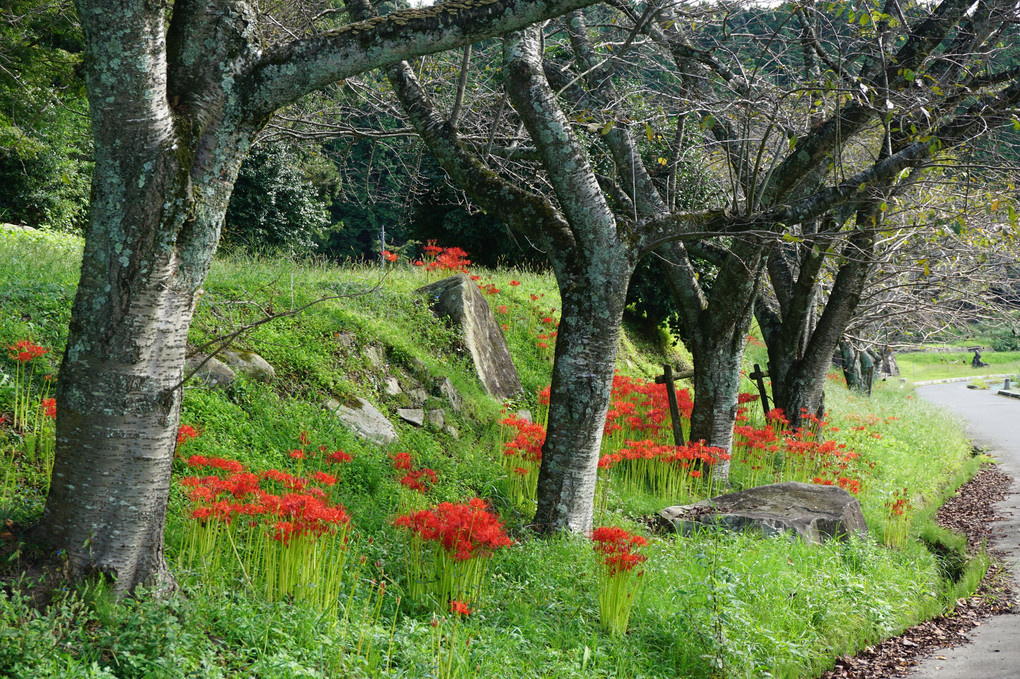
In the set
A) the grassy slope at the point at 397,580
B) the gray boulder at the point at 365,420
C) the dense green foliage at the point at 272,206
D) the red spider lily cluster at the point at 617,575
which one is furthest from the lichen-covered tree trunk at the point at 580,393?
the dense green foliage at the point at 272,206

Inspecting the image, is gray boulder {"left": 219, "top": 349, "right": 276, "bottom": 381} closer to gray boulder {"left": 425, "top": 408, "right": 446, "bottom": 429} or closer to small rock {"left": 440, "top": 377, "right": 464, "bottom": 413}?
gray boulder {"left": 425, "top": 408, "right": 446, "bottom": 429}

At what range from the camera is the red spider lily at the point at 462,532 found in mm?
4008

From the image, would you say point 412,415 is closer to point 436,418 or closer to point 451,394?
point 436,418

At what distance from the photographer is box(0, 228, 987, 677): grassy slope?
326 centimetres

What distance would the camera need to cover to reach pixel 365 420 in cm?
709

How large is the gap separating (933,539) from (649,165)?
7.14m

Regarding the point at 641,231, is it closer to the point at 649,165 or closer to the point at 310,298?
the point at 310,298

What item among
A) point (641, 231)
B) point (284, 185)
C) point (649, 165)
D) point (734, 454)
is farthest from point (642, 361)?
point (284, 185)

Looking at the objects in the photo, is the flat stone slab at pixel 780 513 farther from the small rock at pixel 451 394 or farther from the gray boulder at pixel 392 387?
the gray boulder at pixel 392 387

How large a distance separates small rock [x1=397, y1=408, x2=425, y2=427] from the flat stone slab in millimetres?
2604

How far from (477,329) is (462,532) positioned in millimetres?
5825

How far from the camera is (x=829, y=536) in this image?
6.61 meters

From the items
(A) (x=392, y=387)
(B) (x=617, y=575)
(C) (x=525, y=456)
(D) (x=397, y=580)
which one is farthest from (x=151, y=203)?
(A) (x=392, y=387)

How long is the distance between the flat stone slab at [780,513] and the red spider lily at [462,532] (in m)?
2.72
